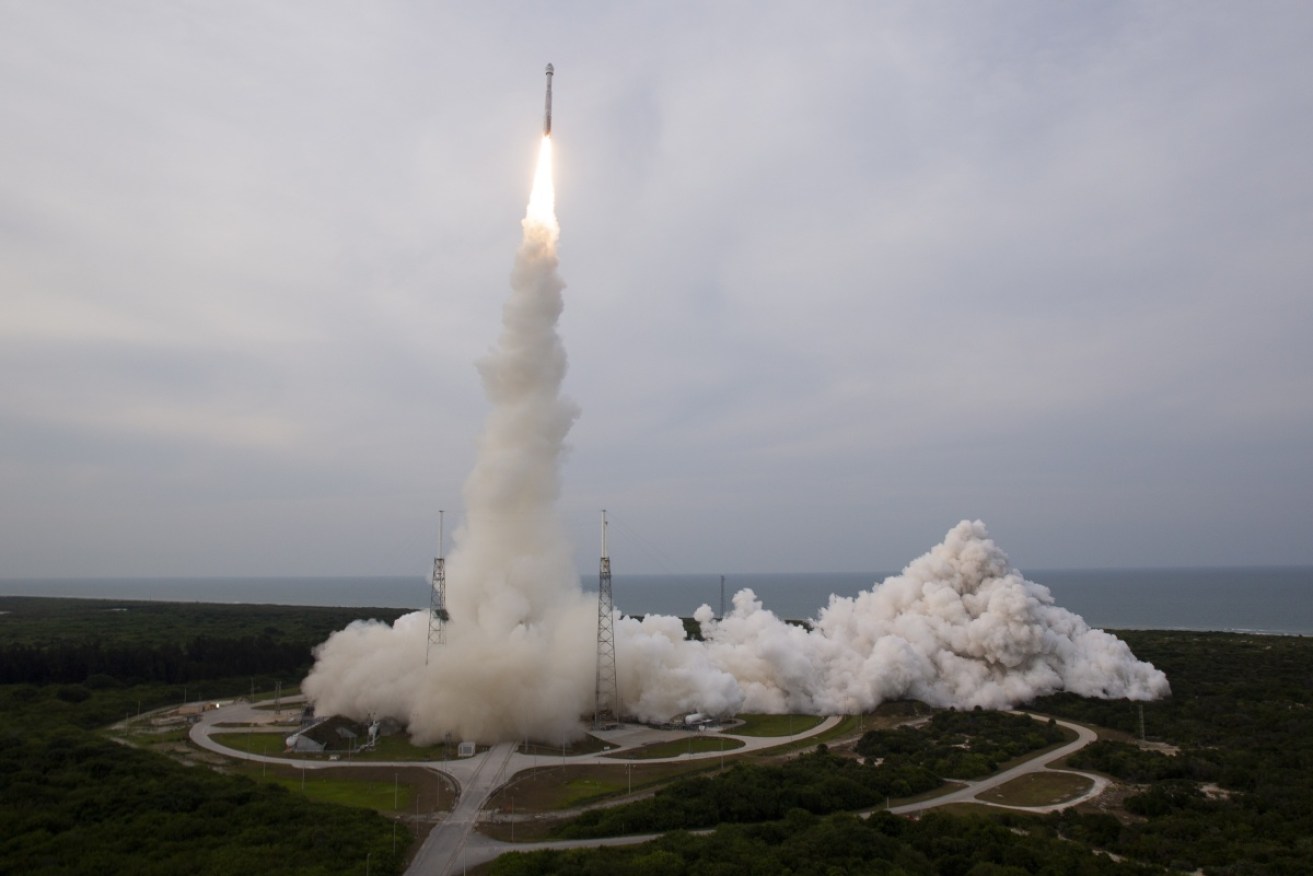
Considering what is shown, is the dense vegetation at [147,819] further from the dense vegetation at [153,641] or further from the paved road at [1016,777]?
the paved road at [1016,777]

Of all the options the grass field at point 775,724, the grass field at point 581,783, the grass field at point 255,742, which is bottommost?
the grass field at point 581,783

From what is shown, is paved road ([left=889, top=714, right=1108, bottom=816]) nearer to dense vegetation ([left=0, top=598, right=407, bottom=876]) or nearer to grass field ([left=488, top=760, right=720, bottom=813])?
grass field ([left=488, top=760, right=720, bottom=813])

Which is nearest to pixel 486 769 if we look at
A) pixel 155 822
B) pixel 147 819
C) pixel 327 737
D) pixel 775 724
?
pixel 327 737

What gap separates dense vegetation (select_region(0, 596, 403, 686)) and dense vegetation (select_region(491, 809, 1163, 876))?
49.0 meters

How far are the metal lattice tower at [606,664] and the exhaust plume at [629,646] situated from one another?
0.71 meters

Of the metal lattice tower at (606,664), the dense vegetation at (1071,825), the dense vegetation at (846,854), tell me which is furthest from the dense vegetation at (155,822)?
the metal lattice tower at (606,664)

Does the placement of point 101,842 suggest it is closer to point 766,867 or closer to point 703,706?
point 766,867

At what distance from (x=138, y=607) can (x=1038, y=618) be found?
146361 mm

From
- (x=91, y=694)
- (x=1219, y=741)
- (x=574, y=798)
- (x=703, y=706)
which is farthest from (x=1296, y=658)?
(x=91, y=694)

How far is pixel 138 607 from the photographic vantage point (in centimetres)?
14738

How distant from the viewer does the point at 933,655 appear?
54.5 m

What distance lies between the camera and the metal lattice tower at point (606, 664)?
44719 mm

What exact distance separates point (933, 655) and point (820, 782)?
24765 millimetres

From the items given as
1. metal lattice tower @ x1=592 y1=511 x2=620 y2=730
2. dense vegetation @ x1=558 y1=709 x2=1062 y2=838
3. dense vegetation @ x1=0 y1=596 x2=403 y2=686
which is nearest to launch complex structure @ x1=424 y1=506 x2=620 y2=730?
metal lattice tower @ x1=592 y1=511 x2=620 y2=730
